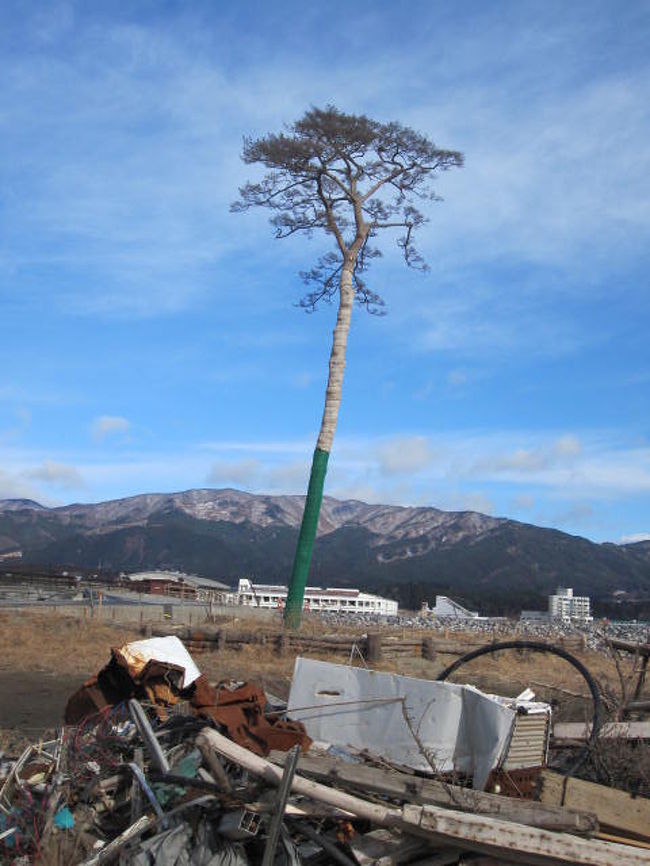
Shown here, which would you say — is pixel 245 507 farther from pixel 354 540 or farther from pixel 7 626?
pixel 7 626

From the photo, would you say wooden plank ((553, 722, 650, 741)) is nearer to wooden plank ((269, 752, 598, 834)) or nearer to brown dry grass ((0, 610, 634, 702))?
wooden plank ((269, 752, 598, 834))

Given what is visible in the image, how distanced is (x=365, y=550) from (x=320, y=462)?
132888 mm

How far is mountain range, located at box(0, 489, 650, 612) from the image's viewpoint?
123 metres

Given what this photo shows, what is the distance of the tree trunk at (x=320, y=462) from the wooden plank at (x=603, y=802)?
47.0ft

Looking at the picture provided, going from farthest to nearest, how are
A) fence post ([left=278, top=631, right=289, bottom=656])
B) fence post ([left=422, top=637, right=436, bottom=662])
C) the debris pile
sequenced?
fence post ([left=422, top=637, right=436, bottom=662]) < fence post ([left=278, top=631, right=289, bottom=656]) < the debris pile

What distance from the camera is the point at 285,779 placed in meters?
4.84

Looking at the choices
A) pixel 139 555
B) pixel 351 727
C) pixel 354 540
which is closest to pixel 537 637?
pixel 351 727

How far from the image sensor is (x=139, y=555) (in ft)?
463

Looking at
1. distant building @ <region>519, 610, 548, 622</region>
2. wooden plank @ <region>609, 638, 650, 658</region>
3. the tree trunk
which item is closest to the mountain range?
distant building @ <region>519, 610, 548, 622</region>

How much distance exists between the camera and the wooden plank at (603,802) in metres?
5.16

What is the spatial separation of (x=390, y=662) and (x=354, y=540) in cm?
14384

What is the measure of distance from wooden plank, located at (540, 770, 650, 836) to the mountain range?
9436 centimetres

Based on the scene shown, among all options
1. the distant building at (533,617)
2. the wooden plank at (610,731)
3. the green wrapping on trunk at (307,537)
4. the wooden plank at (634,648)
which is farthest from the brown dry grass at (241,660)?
the distant building at (533,617)

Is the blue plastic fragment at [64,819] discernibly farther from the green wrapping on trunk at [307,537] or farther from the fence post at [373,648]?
the green wrapping on trunk at [307,537]
